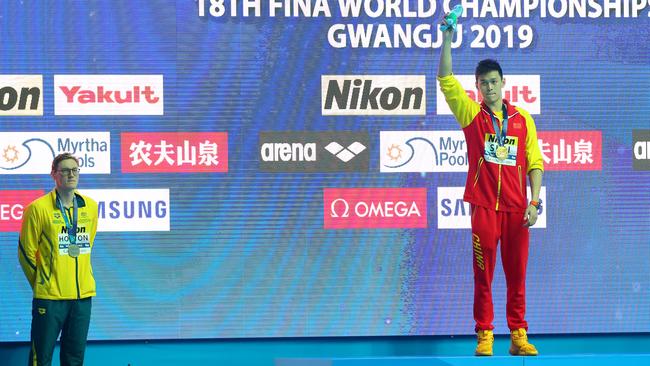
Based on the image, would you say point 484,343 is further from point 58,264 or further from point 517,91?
point 58,264

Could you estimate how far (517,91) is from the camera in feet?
19.1

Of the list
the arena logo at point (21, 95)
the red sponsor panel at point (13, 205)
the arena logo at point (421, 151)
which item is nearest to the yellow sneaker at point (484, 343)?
the arena logo at point (421, 151)

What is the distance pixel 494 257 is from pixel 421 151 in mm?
1221

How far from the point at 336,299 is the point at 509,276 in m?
1.29

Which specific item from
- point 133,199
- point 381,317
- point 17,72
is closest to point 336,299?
point 381,317

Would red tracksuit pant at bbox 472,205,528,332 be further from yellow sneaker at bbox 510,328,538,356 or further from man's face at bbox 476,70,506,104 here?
man's face at bbox 476,70,506,104

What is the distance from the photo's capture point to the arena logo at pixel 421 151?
578 cm

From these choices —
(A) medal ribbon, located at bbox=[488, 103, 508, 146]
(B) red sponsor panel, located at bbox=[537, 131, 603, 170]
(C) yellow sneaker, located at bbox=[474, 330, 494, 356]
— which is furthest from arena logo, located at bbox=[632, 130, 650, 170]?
(C) yellow sneaker, located at bbox=[474, 330, 494, 356]

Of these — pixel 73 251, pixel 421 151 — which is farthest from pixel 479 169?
pixel 73 251

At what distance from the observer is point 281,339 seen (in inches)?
228

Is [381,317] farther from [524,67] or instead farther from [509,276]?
[524,67]

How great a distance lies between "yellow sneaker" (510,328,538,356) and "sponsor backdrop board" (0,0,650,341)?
1.08 metres

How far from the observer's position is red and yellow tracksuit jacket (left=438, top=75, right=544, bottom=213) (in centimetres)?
467

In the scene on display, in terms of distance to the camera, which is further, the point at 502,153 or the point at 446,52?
the point at 502,153
